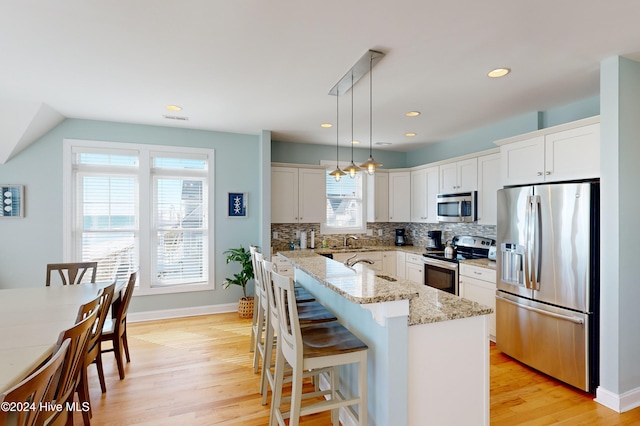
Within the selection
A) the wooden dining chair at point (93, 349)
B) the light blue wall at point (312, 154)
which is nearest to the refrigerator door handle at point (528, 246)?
the light blue wall at point (312, 154)

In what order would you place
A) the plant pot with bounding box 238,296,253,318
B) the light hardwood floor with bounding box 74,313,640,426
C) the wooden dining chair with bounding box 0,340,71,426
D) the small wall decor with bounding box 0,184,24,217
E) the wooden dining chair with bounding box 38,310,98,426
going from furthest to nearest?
the plant pot with bounding box 238,296,253,318 → the small wall decor with bounding box 0,184,24,217 → the light hardwood floor with bounding box 74,313,640,426 → the wooden dining chair with bounding box 38,310,98,426 → the wooden dining chair with bounding box 0,340,71,426

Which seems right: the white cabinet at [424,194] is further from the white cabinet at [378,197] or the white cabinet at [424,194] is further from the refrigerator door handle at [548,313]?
the refrigerator door handle at [548,313]

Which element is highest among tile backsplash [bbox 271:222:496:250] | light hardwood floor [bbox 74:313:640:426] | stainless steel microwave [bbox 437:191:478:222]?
stainless steel microwave [bbox 437:191:478:222]

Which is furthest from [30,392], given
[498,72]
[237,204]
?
[237,204]

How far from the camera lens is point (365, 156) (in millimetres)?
5750

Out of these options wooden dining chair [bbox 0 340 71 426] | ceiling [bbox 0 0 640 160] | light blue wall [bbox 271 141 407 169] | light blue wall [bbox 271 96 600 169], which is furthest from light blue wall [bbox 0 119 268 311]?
wooden dining chair [bbox 0 340 71 426]

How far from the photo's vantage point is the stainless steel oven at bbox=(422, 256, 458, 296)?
3.91 meters

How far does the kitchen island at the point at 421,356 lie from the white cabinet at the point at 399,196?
368cm

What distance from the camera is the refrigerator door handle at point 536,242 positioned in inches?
110

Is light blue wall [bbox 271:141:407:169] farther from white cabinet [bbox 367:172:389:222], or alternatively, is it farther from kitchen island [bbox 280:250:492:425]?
kitchen island [bbox 280:250:492:425]

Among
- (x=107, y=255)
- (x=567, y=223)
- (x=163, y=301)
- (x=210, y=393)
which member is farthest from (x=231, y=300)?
(x=567, y=223)

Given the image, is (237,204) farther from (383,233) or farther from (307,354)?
(307,354)

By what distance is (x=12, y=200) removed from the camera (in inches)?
148

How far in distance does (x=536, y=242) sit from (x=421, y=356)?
188 centimetres
